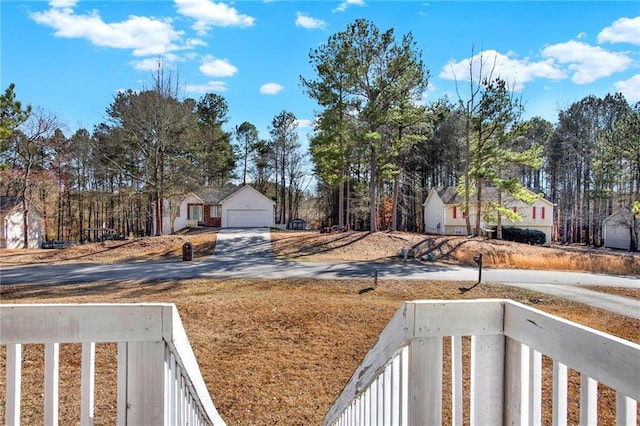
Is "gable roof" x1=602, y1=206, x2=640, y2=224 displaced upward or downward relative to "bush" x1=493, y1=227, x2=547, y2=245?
upward

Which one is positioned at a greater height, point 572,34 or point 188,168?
point 572,34

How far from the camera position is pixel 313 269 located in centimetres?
1298

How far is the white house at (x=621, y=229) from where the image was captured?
24422 mm

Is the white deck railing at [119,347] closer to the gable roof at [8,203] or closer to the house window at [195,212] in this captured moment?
the gable roof at [8,203]

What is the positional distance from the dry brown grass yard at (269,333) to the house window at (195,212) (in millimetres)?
21859

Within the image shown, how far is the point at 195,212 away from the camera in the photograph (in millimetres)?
31969

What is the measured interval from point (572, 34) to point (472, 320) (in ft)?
53.9

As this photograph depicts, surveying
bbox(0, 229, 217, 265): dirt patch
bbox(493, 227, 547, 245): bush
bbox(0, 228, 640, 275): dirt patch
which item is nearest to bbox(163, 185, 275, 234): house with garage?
bbox(0, 228, 640, 275): dirt patch

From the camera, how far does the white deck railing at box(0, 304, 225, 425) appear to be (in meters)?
1.27

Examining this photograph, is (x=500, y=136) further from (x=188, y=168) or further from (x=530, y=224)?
(x=188, y=168)

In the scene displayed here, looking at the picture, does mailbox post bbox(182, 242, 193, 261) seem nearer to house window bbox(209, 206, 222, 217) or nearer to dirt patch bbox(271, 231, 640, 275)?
dirt patch bbox(271, 231, 640, 275)

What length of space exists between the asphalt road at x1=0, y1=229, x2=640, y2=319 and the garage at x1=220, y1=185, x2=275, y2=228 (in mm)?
14488

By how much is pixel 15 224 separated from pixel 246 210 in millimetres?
15333

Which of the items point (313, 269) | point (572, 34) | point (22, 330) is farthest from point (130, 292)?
point (572, 34)
